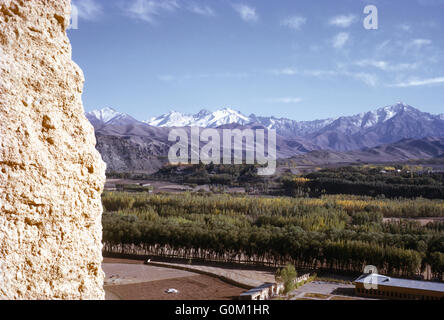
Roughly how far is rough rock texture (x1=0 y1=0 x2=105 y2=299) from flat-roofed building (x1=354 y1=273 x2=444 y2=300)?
32.6 m

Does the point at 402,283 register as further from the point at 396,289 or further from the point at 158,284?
the point at 158,284

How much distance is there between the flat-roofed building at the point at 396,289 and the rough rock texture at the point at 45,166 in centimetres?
3258

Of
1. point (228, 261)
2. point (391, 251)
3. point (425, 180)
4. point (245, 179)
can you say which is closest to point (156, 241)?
point (228, 261)

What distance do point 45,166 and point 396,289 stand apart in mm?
34524

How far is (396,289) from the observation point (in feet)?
A: 112

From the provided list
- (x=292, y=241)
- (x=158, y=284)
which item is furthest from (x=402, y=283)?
(x=158, y=284)

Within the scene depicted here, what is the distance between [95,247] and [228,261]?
48.9m

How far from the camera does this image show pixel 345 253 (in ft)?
152

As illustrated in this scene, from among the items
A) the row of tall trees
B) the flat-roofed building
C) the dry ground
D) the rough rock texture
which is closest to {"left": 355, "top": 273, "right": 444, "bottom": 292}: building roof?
the flat-roofed building

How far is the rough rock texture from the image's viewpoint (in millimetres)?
4316

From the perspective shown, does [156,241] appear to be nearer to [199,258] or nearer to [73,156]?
[199,258]

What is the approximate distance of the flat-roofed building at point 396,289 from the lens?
109ft
